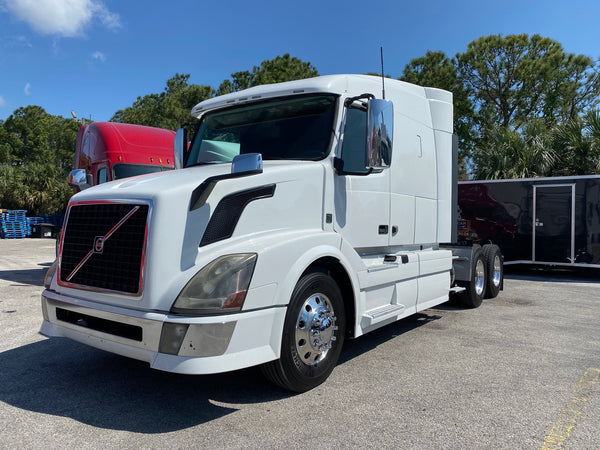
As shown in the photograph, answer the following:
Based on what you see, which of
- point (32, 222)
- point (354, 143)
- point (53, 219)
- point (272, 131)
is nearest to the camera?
point (354, 143)

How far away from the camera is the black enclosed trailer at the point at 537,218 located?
11.2 m

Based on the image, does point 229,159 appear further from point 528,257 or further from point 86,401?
point 528,257

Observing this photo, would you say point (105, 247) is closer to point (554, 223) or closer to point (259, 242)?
point (259, 242)

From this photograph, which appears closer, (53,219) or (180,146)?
(180,146)

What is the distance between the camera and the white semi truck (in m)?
3.12

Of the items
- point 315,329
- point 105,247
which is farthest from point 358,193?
point 105,247

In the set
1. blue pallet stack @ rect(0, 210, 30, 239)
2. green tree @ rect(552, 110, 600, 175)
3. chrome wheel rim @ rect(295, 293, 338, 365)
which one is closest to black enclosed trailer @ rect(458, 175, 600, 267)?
green tree @ rect(552, 110, 600, 175)

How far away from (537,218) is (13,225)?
89.5 ft

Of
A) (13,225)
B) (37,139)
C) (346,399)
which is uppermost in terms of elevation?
(37,139)

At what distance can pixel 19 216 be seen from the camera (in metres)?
27.1

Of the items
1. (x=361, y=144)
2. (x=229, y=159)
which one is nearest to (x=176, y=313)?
(x=229, y=159)

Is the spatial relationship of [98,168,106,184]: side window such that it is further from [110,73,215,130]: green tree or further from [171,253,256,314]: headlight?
[110,73,215,130]: green tree

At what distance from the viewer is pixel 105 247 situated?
11.4 ft

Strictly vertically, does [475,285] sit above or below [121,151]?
below
